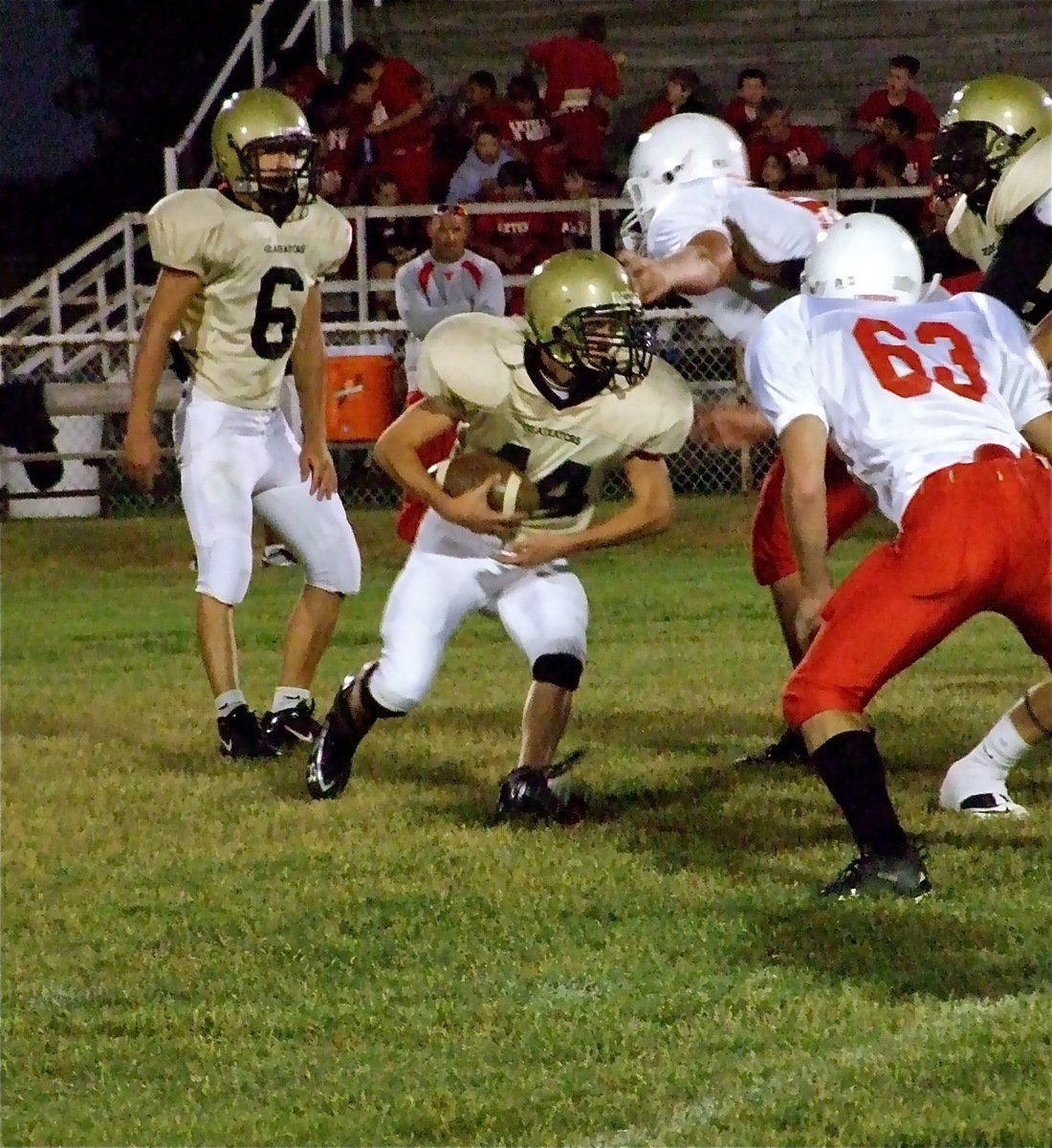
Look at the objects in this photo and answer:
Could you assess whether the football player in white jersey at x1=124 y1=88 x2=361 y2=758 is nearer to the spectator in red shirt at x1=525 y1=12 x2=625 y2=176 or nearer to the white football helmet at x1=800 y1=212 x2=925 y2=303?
the white football helmet at x1=800 y1=212 x2=925 y2=303

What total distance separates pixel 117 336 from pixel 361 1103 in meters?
10.2

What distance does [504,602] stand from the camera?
5.40m

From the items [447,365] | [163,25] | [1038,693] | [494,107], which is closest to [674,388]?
[447,365]

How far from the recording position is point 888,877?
4.25 m

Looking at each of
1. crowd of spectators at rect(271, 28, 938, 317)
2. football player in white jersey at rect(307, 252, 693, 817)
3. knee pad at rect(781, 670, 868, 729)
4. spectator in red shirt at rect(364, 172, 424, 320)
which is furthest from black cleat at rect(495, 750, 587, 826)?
spectator in red shirt at rect(364, 172, 424, 320)

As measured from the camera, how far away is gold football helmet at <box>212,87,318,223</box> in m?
6.27

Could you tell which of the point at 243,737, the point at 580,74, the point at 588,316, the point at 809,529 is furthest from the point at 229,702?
the point at 580,74

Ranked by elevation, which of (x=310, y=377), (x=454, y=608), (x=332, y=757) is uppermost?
(x=310, y=377)

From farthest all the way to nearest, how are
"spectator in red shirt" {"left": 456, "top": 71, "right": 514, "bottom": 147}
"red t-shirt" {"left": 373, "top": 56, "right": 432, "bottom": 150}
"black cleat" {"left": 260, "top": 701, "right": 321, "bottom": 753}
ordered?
1. "spectator in red shirt" {"left": 456, "top": 71, "right": 514, "bottom": 147}
2. "red t-shirt" {"left": 373, "top": 56, "right": 432, "bottom": 150}
3. "black cleat" {"left": 260, "top": 701, "right": 321, "bottom": 753}

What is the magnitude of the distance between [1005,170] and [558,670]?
1.77 metres

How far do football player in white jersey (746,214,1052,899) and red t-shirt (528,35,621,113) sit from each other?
1078 cm

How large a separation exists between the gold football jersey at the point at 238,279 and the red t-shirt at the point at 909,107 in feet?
28.3

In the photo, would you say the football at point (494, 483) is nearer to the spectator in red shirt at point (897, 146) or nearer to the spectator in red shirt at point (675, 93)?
the spectator in red shirt at point (897, 146)

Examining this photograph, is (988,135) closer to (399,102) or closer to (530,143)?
(530,143)
